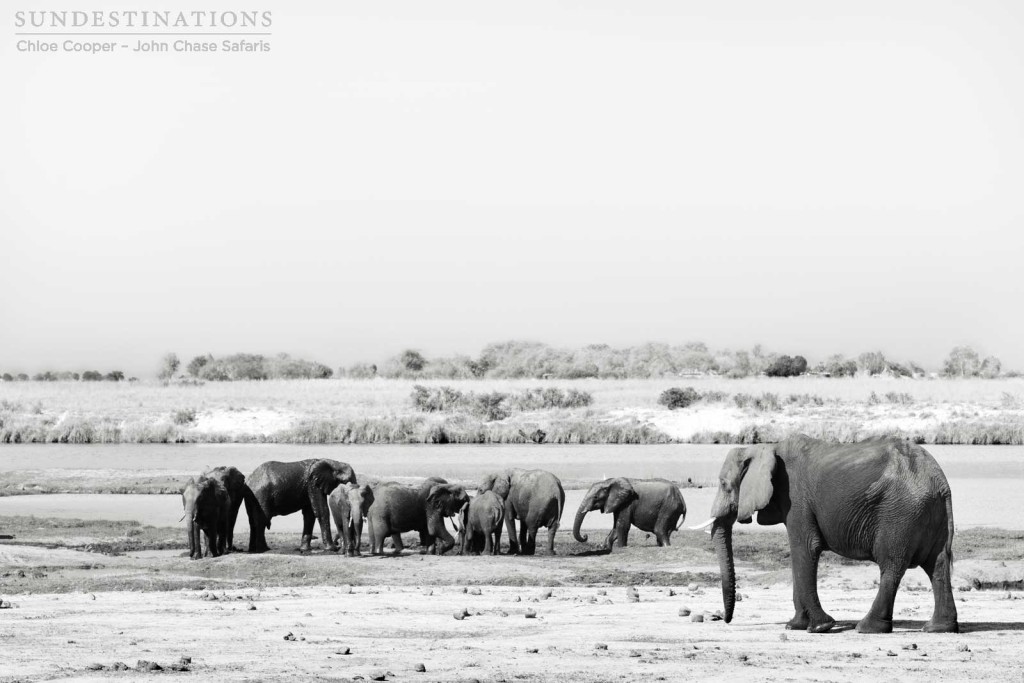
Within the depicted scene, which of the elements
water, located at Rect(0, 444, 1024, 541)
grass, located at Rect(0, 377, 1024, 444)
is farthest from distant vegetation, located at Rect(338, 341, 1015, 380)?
water, located at Rect(0, 444, 1024, 541)

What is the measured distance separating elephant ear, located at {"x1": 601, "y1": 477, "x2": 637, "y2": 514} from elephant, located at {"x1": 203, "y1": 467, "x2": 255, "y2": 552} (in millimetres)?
5862

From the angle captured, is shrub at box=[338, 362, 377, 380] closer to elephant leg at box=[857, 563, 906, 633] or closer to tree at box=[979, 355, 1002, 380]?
tree at box=[979, 355, 1002, 380]

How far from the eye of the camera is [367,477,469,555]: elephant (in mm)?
22609

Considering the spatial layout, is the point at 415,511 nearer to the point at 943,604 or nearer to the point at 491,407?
the point at 943,604

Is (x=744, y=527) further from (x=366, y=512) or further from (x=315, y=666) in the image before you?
(x=315, y=666)

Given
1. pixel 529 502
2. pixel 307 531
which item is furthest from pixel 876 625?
pixel 307 531

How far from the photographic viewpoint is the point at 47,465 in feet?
141

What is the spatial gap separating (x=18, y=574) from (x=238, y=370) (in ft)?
344

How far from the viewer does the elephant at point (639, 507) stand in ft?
76.7

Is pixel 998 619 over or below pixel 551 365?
below

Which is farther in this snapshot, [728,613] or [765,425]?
[765,425]

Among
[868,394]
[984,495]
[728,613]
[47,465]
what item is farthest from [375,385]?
[728,613]

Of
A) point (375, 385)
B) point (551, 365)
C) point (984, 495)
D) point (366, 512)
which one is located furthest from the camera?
point (551, 365)

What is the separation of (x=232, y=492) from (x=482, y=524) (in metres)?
4.07
